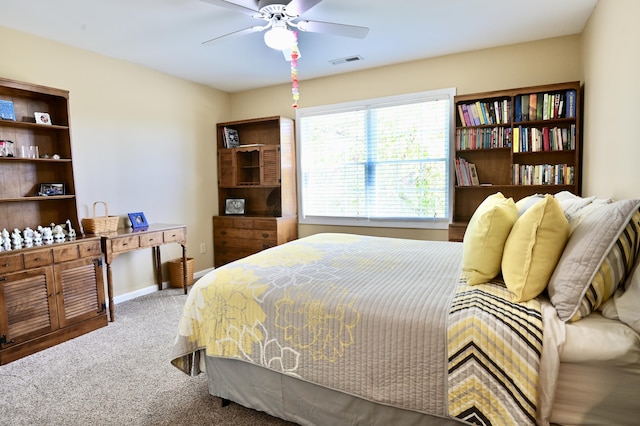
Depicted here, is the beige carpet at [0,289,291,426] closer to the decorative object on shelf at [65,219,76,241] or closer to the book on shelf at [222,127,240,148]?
the decorative object on shelf at [65,219,76,241]

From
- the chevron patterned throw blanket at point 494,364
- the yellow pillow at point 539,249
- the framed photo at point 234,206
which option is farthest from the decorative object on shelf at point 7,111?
the yellow pillow at point 539,249

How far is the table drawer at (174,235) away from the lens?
12.0 ft

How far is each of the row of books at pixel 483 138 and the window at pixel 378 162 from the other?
0.91ft

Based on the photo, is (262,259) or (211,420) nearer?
(211,420)

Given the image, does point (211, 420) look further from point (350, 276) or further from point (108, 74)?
point (108, 74)

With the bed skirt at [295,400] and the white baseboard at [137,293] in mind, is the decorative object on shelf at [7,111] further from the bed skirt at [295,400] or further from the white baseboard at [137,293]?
the bed skirt at [295,400]

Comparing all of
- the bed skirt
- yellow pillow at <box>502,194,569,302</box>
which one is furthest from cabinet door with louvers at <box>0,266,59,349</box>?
yellow pillow at <box>502,194,569,302</box>

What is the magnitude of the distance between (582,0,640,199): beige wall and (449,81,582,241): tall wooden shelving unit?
0.15 meters

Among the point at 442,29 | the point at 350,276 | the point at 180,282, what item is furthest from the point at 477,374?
the point at 180,282

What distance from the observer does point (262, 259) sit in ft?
7.09

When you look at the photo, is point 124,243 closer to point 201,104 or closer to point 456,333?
point 201,104

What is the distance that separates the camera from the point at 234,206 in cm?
496

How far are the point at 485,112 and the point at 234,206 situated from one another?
3.41 metres

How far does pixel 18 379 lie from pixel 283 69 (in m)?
3.68
